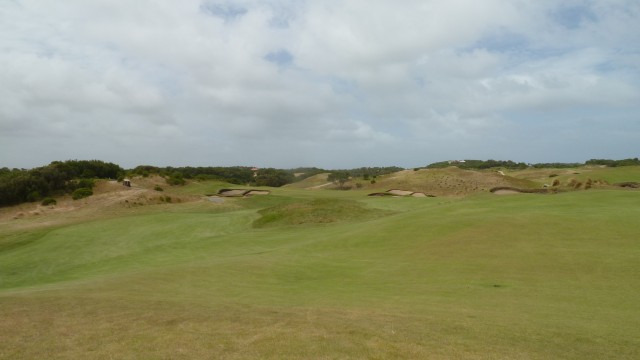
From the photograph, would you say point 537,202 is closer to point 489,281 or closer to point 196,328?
point 489,281

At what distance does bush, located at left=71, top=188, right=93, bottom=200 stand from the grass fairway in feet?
76.6

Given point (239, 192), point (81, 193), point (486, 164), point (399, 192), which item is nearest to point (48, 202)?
point (81, 193)

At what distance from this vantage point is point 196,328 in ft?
28.9

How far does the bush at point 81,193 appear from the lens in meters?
52.4

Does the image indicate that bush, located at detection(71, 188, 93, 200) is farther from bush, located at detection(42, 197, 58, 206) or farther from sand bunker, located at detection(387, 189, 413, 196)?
sand bunker, located at detection(387, 189, 413, 196)

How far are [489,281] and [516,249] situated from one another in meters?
4.46

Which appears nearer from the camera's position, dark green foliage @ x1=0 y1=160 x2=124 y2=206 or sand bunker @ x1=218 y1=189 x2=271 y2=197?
dark green foliage @ x1=0 y1=160 x2=124 y2=206

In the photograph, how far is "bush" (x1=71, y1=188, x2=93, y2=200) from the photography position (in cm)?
5237

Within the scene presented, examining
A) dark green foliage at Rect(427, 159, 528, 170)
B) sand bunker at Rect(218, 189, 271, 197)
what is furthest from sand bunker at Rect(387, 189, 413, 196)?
dark green foliage at Rect(427, 159, 528, 170)

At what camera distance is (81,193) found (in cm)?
5319

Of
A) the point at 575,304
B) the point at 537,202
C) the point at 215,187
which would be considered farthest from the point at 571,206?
the point at 215,187

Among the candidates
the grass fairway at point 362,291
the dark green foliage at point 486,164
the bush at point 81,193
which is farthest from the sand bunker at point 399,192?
the dark green foliage at point 486,164

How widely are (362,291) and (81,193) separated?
47475 millimetres

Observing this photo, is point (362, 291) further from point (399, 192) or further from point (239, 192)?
point (239, 192)
